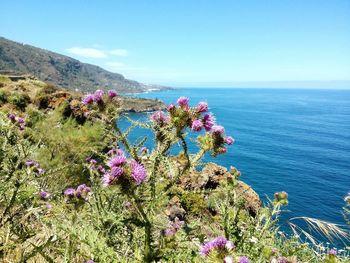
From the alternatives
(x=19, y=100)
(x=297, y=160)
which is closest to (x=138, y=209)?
(x=19, y=100)

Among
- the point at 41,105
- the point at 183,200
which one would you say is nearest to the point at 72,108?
the point at 41,105

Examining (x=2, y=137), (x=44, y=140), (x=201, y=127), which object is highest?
(x=201, y=127)

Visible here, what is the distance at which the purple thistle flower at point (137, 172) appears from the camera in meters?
2.73

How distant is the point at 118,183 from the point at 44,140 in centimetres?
975

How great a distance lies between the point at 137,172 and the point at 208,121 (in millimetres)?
1190

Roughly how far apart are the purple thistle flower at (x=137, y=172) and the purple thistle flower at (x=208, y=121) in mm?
1047

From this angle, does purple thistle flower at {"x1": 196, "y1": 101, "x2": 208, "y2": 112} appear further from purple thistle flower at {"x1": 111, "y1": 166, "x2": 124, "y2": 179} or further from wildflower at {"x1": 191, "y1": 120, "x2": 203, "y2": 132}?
purple thistle flower at {"x1": 111, "y1": 166, "x2": 124, "y2": 179}

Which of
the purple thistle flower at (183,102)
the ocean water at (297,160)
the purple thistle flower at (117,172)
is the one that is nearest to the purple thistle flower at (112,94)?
the purple thistle flower at (183,102)

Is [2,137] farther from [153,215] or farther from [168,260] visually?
[168,260]

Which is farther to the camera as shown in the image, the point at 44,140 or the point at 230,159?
the point at 230,159

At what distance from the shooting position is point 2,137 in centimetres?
422

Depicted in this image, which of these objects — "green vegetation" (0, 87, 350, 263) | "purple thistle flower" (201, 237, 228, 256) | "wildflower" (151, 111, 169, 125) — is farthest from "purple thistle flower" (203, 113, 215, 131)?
"purple thistle flower" (201, 237, 228, 256)

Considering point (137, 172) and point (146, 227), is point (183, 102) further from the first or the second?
point (146, 227)

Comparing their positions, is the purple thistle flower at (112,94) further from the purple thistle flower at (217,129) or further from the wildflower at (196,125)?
the purple thistle flower at (217,129)
